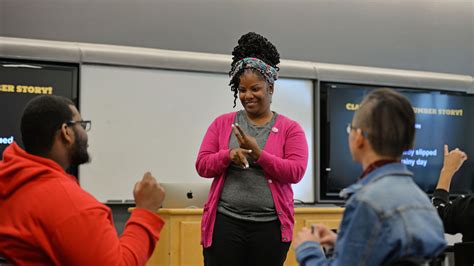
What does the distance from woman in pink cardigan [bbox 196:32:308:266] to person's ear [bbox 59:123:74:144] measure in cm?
79

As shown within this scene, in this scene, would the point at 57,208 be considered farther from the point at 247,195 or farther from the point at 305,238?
the point at 247,195

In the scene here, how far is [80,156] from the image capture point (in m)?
Answer: 1.94

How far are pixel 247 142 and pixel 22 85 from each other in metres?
2.96

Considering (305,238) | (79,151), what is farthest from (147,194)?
(305,238)

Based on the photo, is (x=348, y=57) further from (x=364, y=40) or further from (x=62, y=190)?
(x=62, y=190)

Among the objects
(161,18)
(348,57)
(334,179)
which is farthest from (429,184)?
(161,18)

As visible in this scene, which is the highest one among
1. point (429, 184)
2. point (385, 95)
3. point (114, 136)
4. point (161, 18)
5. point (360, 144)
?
point (161, 18)

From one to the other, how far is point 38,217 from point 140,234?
32 cm

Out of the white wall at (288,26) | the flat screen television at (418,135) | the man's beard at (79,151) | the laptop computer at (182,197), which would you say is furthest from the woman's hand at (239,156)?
the flat screen television at (418,135)

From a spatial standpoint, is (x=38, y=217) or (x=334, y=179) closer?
(x=38, y=217)

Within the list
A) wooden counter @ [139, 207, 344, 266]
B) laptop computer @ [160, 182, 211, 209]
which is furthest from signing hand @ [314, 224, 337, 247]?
laptop computer @ [160, 182, 211, 209]

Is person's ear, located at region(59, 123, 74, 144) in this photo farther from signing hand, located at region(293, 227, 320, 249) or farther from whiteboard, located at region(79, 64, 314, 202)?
whiteboard, located at region(79, 64, 314, 202)

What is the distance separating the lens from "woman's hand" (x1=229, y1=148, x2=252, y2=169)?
99.5 inches

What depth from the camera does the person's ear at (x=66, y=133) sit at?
189 centimetres
